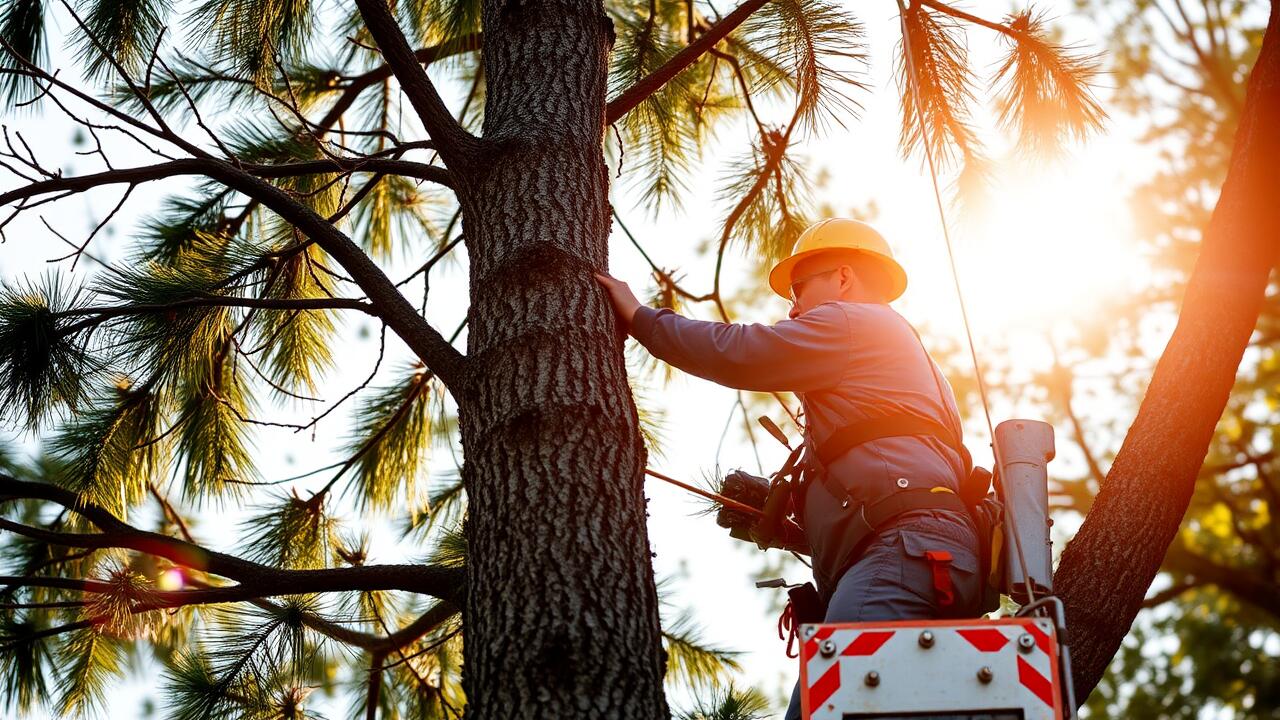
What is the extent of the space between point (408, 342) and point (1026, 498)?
4.06 ft

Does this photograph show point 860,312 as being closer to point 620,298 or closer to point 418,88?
point 620,298

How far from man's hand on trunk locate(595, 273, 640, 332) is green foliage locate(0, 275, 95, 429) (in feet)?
3.88

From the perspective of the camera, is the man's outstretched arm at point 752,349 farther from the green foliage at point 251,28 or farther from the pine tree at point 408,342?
the green foliage at point 251,28

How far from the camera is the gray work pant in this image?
2148 mm

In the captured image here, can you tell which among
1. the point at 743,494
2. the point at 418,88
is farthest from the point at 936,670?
the point at 418,88

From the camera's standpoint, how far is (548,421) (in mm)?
2041

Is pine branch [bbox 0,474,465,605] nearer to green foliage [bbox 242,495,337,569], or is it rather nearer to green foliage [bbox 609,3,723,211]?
green foliage [bbox 242,495,337,569]

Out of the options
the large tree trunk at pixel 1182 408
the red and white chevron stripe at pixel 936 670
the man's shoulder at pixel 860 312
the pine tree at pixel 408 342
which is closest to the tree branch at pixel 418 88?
the pine tree at pixel 408 342

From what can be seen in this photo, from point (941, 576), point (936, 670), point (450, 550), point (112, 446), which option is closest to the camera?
point (936, 670)

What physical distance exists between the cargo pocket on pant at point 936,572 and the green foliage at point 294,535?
1745 mm

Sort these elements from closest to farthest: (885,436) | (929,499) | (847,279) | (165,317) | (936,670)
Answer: (936,670) → (929,499) → (885,436) → (165,317) → (847,279)

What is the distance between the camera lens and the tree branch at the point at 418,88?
8.11ft

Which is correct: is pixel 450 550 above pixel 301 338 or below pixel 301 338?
below

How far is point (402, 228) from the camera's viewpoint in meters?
→ 4.35
